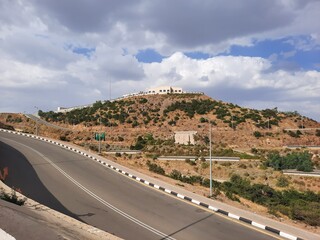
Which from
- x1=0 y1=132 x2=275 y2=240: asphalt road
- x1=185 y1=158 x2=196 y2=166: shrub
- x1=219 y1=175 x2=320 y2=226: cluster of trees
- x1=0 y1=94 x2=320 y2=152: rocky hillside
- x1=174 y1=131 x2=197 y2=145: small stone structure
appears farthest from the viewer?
x1=0 y1=94 x2=320 y2=152: rocky hillside

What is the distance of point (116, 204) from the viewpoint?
17.0 metres

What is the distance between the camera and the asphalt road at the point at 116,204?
13172 millimetres

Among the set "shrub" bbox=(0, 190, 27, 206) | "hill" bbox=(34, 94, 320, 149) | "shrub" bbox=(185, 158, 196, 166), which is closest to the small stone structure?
"hill" bbox=(34, 94, 320, 149)

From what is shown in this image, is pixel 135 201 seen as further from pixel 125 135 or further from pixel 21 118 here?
pixel 21 118

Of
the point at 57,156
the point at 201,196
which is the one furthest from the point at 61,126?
the point at 201,196

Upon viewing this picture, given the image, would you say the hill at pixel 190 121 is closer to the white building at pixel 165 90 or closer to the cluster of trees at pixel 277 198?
the white building at pixel 165 90

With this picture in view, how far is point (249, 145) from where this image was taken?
7519 centimetres

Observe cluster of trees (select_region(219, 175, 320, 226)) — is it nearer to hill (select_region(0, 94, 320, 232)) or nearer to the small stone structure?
hill (select_region(0, 94, 320, 232))

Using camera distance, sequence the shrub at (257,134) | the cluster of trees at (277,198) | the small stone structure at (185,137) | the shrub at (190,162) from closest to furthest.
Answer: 1. the cluster of trees at (277,198)
2. the shrub at (190,162)
3. the small stone structure at (185,137)
4. the shrub at (257,134)

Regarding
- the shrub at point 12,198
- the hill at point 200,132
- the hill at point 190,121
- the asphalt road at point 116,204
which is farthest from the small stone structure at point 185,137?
the shrub at point 12,198

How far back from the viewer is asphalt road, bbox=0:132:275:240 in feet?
43.2

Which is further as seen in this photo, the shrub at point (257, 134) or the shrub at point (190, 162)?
the shrub at point (257, 134)

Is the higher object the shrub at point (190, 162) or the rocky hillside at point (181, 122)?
the rocky hillside at point (181, 122)

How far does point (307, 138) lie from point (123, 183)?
66803 millimetres
